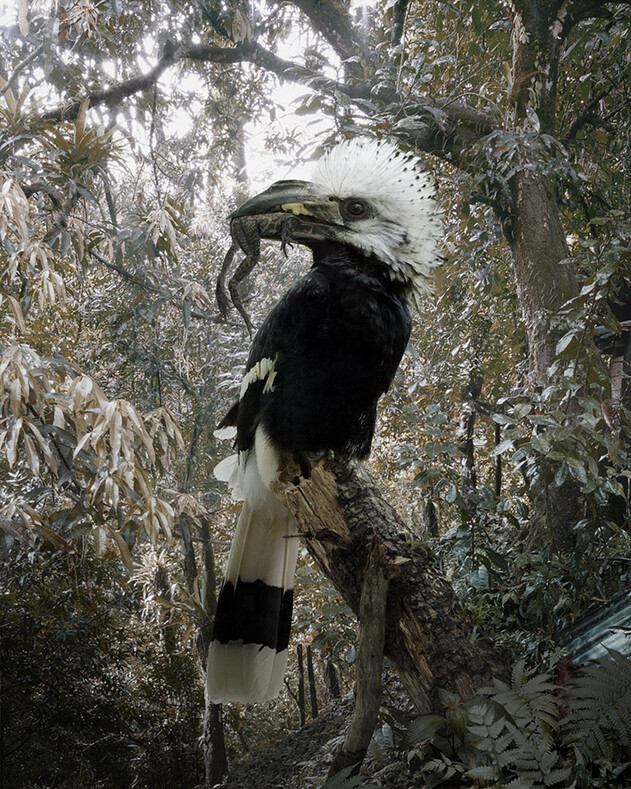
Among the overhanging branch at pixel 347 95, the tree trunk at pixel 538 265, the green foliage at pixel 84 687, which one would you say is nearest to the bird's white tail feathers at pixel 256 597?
the green foliage at pixel 84 687

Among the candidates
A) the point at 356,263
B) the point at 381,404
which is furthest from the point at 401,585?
the point at 381,404

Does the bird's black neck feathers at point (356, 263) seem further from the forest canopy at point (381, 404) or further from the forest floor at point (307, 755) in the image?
the forest floor at point (307, 755)

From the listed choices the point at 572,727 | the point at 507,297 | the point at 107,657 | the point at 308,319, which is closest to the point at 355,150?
the point at 308,319

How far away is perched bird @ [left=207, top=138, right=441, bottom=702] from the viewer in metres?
1.16

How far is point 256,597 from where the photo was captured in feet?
4.00

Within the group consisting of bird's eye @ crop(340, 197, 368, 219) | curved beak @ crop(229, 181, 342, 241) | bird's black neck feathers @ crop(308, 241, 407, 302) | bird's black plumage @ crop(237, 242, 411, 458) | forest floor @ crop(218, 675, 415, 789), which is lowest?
forest floor @ crop(218, 675, 415, 789)

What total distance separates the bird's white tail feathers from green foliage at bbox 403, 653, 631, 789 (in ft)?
1.09

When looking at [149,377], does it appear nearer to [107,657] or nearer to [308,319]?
[107,657]

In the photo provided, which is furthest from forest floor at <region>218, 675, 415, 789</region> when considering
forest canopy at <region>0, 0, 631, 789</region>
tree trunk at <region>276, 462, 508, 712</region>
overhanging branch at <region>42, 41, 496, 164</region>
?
overhanging branch at <region>42, 41, 496, 164</region>

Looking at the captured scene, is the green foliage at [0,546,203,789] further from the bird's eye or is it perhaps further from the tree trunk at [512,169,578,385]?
the tree trunk at [512,169,578,385]

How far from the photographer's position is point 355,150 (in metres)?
1.24

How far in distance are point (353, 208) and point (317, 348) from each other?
29 centimetres

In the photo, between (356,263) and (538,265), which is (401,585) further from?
(538,265)

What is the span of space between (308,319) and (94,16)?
110 cm
